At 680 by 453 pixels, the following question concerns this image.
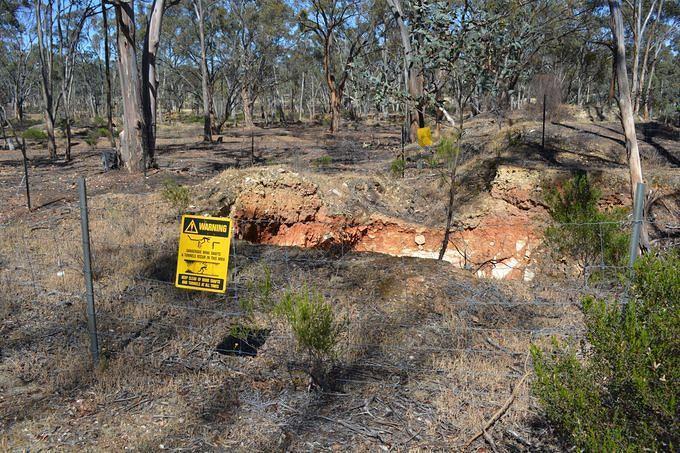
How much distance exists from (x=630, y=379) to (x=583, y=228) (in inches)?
207

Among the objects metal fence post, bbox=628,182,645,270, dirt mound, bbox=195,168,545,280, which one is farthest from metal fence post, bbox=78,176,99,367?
dirt mound, bbox=195,168,545,280

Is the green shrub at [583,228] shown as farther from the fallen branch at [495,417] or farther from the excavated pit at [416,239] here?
the fallen branch at [495,417]

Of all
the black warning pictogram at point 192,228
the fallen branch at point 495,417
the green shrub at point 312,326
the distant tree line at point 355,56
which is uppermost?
the distant tree line at point 355,56

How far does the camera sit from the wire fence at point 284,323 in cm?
425

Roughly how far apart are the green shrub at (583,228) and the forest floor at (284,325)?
346 mm

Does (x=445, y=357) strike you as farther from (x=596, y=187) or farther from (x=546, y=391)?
(x=596, y=187)

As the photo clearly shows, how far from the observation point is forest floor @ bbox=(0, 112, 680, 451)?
11.5ft

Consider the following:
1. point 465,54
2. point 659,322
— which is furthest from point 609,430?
point 465,54

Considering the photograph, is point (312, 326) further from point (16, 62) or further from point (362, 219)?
point (16, 62)

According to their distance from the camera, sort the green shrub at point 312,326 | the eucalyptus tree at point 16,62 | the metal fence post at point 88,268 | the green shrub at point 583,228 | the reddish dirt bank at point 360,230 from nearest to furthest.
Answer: the green shrub at point 312,326, the metal fence post at point 88,268, the green shrub at point 583,228, the reddish dirt bank at point 360,230, the eucalyptus tree at point 16,62

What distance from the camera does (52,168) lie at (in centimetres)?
1697

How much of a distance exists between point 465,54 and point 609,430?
18.0 ft

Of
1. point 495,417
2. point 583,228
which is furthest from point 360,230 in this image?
point 495,417

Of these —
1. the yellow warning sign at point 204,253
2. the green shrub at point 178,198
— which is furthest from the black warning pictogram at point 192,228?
the green shrub at point 178,198
